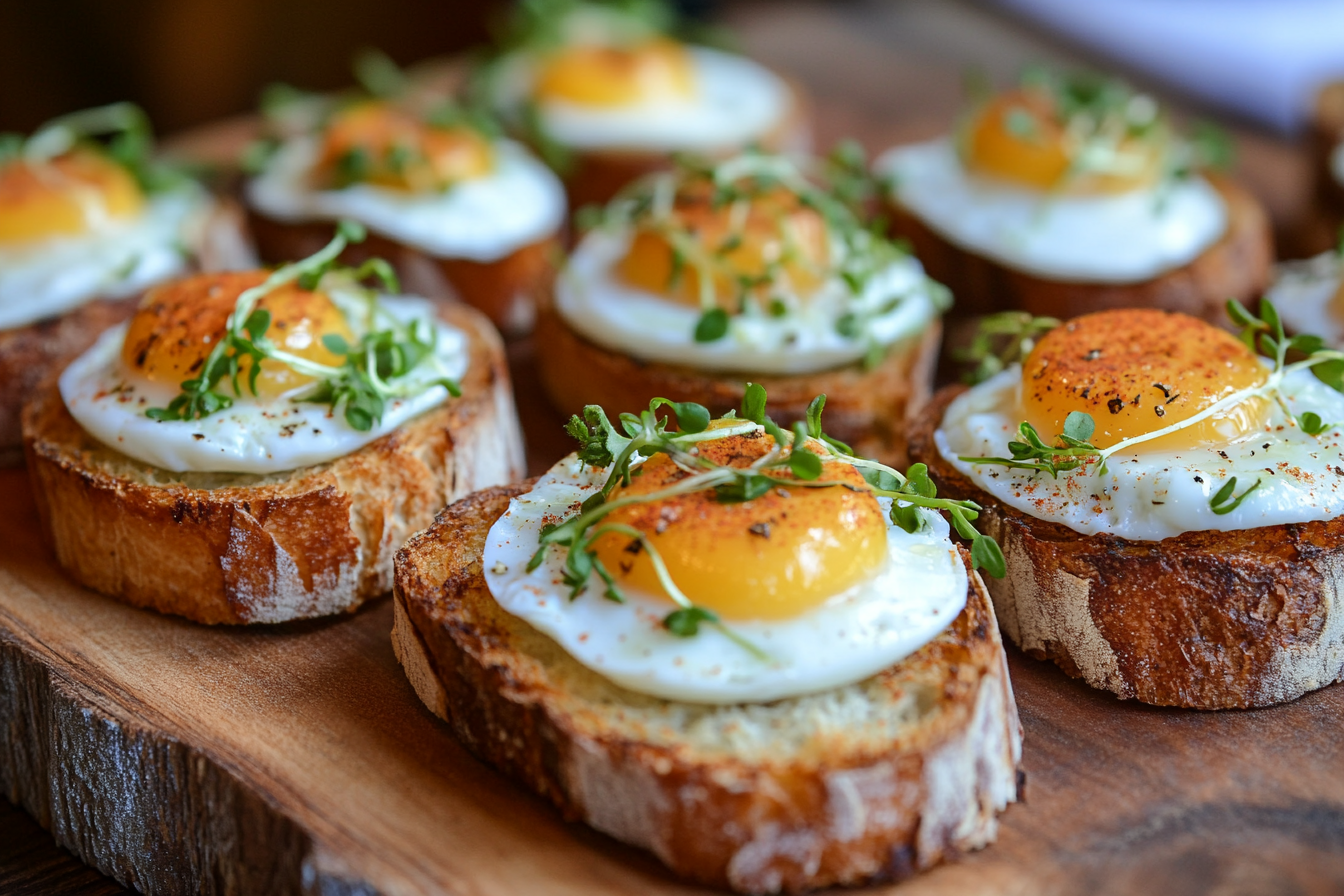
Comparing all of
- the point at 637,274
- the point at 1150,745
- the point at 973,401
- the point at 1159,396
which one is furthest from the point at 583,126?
the point at 1150,745

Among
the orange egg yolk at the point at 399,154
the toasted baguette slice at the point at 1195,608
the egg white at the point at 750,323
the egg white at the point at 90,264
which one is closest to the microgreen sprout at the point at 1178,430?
the toasted baguette slice at the point at 1195,608

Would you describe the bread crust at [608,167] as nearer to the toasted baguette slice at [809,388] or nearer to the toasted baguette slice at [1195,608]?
the toasted baguette slice at [809,388]

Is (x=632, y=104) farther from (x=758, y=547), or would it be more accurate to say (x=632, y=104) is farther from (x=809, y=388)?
(x=758, y=547)

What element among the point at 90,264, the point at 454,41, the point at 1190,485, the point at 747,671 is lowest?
the point at 454,41

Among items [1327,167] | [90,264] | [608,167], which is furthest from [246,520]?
[1327,167]

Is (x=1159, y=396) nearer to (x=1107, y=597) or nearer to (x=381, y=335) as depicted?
(x=1107, y=597)
